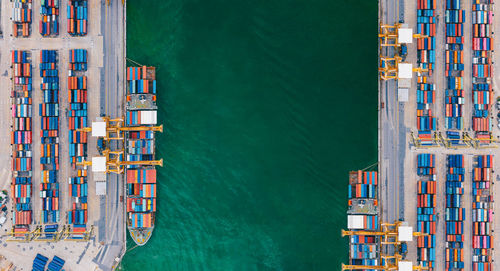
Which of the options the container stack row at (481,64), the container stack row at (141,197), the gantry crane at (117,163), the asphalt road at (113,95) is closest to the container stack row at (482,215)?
the container stack row at (481,64)

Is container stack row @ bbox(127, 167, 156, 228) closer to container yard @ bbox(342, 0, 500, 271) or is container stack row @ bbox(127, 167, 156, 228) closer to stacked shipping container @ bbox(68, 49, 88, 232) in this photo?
stacked shipping container @ bbox(68, 49, 88, 232)

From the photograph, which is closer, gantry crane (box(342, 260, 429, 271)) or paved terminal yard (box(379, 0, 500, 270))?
gantry crane (box(342, 260, 429, 271))

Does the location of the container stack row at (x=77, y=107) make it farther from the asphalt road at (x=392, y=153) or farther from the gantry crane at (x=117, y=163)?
the asphalt road at (x=392, y=153)

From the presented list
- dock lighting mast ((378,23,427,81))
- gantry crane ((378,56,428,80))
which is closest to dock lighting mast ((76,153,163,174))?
gantry crane ((378,56,428,80))

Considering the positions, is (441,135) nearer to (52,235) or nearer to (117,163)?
(117,163)

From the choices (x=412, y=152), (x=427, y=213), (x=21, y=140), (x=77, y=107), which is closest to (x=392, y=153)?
(x=412, y=152)
